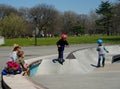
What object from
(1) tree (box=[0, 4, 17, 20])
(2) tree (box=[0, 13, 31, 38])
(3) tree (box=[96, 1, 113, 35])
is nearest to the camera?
(2) tree (box=[0, 13, 31, 38])

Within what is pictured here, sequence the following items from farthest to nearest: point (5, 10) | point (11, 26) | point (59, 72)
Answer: point (5, 10) → point (11, 26) → point (59, 72)

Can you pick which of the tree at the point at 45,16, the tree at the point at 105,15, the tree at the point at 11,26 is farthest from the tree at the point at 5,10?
the tree at the point at 105,15

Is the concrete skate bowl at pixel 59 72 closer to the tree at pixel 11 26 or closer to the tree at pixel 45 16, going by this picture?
the tree at pixel 11 26

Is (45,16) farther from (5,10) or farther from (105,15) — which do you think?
(105,15)

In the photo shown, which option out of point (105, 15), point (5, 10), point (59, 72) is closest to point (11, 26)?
point (5, 10)

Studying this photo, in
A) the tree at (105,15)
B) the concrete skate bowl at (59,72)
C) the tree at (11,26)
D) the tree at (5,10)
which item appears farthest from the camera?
the tree at (5,10)

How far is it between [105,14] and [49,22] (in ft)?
91.7

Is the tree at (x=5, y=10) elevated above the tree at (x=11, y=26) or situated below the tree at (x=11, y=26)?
above

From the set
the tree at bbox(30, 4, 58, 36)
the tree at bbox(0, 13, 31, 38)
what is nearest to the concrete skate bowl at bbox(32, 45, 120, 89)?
the tree at bbox(0, 13, 31, 38)

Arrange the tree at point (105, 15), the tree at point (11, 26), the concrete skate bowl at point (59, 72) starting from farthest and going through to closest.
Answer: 1. the tree at point (105, 15)
2. the tree at point (11, 26)
3. the concrete skate bowl at point (59, 72)

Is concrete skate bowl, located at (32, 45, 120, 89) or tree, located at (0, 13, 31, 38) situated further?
tree, located at (0, 13, 31, 38)

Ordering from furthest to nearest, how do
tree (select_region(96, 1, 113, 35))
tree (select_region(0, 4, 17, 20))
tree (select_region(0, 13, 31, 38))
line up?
1. tree (select_region(0, 4, 17, 20))
2. tree (select_region(96, 1, 113, 35))
3. tree (select_region(0, 13, 31, 38))

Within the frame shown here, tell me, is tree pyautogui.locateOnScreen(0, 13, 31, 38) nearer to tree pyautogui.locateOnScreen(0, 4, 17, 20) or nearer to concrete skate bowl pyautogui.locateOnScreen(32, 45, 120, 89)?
tree pyautogui.locateOnScreen(0, 4, 17, 20)

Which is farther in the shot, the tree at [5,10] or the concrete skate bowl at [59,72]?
the tree at [5,10]
